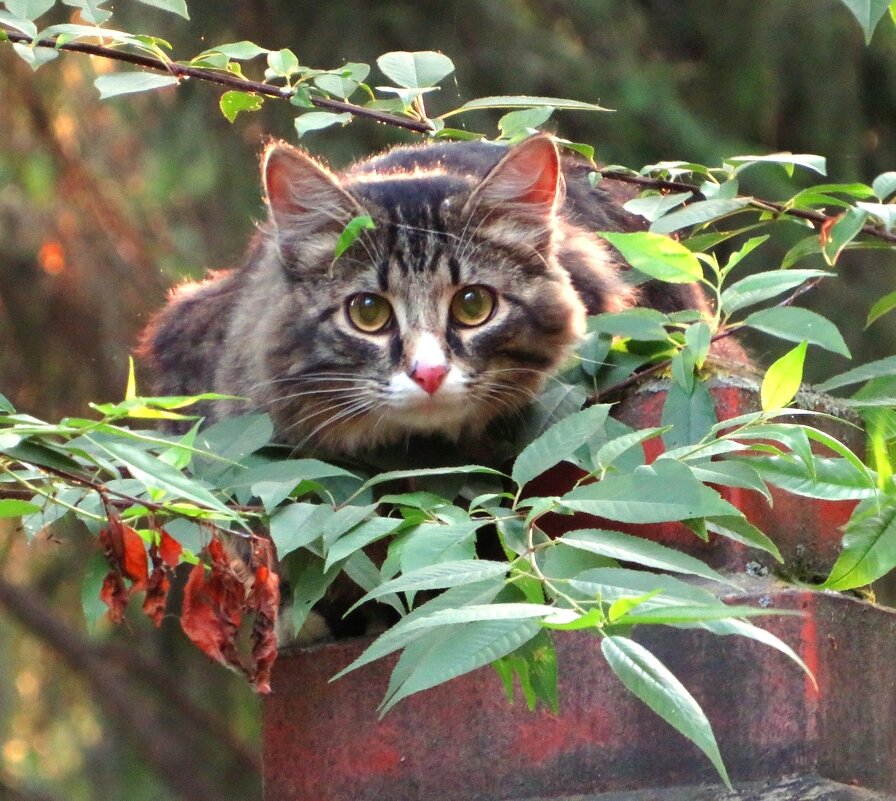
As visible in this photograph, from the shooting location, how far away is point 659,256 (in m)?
1.65

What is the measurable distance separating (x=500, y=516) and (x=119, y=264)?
2.73 m

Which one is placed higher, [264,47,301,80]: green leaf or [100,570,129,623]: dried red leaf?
[264,47,301,80]: green leaf

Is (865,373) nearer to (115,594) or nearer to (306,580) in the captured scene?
(306,580)

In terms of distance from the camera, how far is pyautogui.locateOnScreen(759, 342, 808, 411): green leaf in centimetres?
149

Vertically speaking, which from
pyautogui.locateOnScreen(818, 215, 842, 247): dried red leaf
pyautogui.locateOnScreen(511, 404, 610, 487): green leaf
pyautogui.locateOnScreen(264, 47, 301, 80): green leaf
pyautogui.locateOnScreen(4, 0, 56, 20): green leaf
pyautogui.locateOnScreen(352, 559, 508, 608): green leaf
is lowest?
pyautogui.locateOnScreen(352, 559, 508, 608): green leaf

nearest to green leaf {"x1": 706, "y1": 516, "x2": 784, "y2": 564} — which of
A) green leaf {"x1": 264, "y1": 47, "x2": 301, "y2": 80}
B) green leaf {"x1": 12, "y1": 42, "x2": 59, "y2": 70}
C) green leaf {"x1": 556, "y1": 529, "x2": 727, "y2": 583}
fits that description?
green leaf {"x1": 556, "y1": 529, "x2": 727, "y2": 583}

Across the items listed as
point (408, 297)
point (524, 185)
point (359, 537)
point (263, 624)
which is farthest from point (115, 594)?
point (524, 185)

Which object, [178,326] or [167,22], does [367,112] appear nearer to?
[178,326]

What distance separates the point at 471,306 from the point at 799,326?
66 centimetres

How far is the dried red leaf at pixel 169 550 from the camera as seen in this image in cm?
149

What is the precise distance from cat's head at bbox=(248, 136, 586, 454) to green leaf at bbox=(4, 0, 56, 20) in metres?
0.50

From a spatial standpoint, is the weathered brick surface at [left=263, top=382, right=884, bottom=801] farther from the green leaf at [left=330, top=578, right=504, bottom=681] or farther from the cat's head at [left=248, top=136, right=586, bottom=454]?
the green leaf at [left=330, top=578, right=504, bottom=681]

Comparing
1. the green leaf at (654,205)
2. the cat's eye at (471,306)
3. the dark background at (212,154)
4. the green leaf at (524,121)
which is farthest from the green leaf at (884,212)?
the dark background at (212,154)

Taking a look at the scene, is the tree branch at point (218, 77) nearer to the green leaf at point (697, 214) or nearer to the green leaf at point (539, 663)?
the green leaf at point (697, 214)
